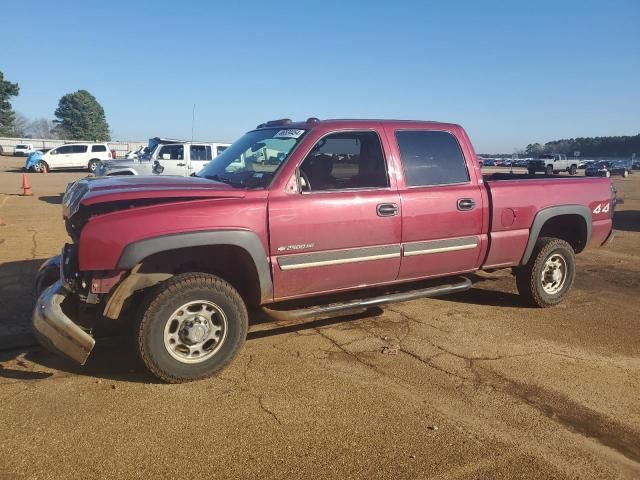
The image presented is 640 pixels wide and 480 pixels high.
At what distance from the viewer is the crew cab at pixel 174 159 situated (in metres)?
16.7

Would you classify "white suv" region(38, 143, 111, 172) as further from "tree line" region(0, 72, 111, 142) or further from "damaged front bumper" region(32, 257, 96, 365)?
"tree line" region(0, 72, 111, 142)

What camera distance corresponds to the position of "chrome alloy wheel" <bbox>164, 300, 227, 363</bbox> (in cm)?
367

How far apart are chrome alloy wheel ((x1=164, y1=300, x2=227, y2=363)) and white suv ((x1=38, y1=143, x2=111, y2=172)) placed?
33092mm

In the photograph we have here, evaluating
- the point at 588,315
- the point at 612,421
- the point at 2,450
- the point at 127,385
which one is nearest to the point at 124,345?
the point at 127,385

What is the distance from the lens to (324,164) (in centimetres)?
431

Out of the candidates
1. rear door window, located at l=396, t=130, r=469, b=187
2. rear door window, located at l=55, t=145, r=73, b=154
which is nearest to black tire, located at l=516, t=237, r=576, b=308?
rear door window, located at l=396, t=130, r=469, b=187

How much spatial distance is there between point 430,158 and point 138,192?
264cm

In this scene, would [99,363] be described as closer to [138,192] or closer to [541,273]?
[138,192]

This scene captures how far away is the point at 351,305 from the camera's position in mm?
4242

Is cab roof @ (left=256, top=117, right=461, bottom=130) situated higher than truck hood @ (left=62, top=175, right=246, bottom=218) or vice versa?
cab roof @ (left=256, top=117, right=461, bottom=130)

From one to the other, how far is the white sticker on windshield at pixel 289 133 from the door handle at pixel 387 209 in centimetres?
92

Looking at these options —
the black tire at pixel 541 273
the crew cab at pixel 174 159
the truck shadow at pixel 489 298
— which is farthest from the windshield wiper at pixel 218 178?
the crew cab at pixel 174 159

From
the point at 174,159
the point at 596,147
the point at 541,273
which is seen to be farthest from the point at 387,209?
the point at 596,147

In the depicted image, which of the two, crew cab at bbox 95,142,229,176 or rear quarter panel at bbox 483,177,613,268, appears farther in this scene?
crew cab at bbox 95,142,229,176
